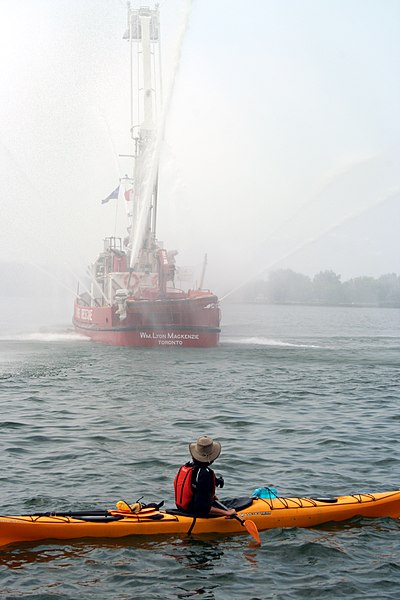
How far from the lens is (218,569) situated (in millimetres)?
11820

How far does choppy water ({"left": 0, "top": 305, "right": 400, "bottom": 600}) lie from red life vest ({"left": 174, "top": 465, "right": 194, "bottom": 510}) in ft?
2.20

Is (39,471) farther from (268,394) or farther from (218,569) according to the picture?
(268,394)

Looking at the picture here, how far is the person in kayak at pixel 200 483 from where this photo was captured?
1272 centimetres

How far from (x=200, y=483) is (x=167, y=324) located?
34.2 metres

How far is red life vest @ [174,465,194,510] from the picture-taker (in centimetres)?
1291

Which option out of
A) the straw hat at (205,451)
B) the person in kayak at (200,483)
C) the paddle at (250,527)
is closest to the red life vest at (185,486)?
the person in kayak at (200,483)

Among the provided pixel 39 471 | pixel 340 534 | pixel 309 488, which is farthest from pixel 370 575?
pixel 39 471

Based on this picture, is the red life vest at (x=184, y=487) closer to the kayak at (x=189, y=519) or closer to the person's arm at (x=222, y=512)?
the kayak at (x=189, y=519)

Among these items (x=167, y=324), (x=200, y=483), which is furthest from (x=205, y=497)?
(x=167, y=324)

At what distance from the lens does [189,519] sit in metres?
13.0

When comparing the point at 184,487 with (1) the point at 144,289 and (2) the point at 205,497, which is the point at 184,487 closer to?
(2) the point at 205,497

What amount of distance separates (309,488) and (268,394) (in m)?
13.9

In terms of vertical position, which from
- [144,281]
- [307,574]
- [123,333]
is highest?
[144,281]

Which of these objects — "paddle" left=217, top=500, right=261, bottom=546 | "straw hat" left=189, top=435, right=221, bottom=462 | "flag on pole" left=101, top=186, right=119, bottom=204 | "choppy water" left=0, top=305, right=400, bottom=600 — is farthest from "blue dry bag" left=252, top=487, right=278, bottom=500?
"flag on pole" left=101, top=186, right=119, bottom=204
